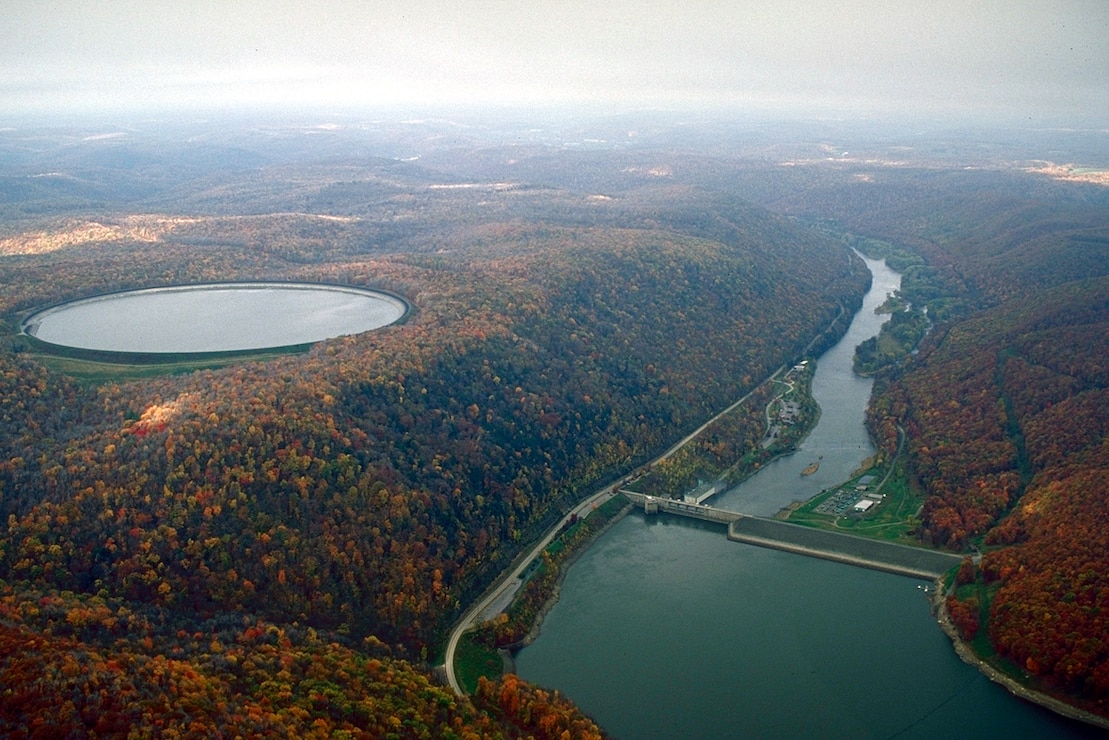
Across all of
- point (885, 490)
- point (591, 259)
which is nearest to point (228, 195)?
point (591, 259)

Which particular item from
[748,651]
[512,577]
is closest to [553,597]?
[512,577]

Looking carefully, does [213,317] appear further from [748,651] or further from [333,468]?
[748,651]

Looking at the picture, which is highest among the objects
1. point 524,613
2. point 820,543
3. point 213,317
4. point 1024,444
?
point 213,317

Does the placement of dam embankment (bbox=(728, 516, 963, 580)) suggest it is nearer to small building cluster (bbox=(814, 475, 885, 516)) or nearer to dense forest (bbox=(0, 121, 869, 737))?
small building cluster (bbox=(814, 475, 885, 516))

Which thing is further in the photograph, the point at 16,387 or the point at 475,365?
the point at 475,365

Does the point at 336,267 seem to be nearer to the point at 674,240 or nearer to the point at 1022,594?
the point at 674,240
